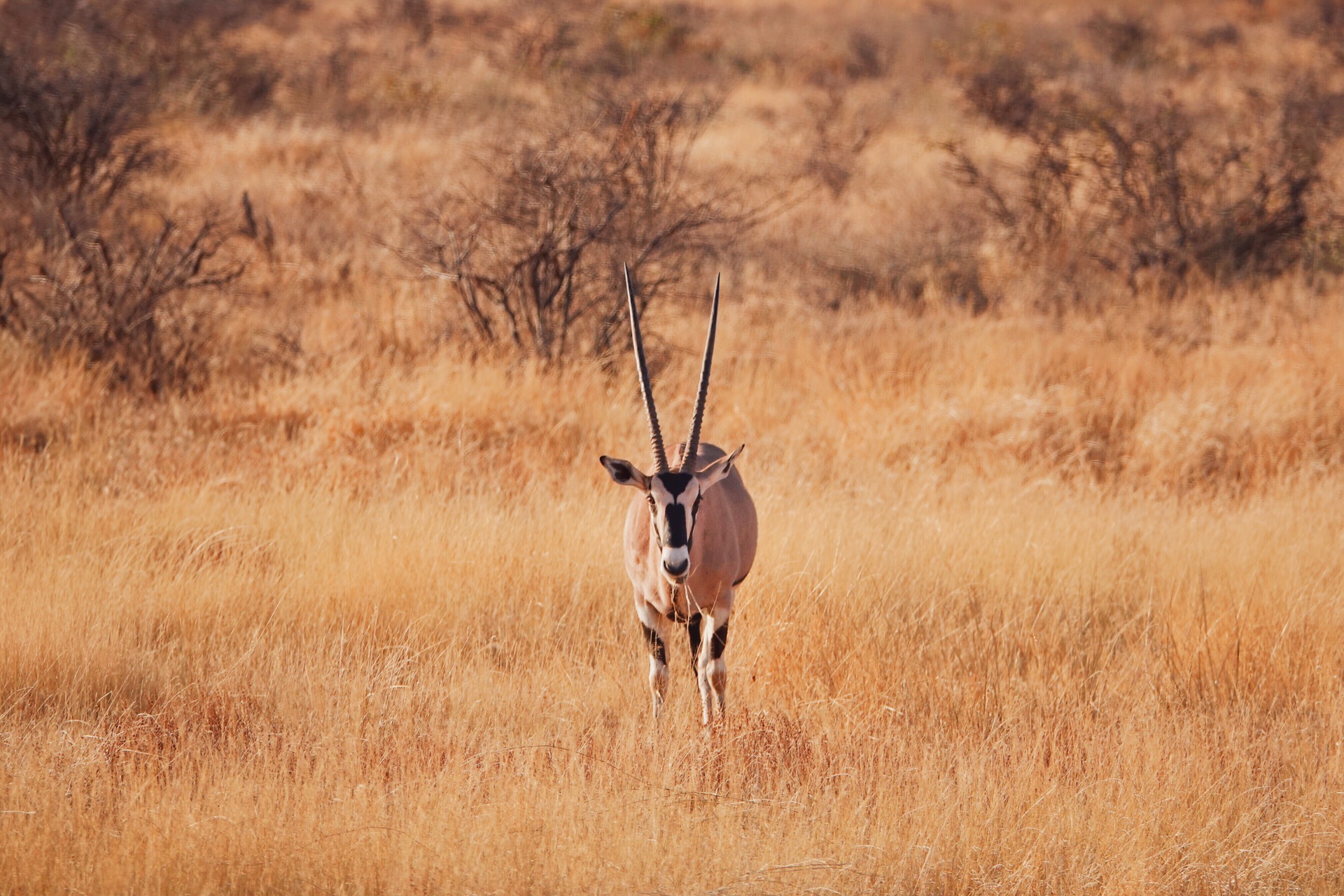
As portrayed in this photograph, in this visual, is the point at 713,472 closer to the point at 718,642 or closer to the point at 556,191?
the point at 718,642

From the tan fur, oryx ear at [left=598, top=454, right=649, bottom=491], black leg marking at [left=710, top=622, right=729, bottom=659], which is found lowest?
black leg marking at [left=710, top=622, right=729, bottom=659]

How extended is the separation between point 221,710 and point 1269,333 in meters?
9.49

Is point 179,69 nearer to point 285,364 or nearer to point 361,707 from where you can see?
point 285,364

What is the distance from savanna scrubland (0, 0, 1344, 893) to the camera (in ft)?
11.7

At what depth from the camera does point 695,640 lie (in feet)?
14.6

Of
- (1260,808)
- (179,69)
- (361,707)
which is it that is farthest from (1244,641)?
(179,69)

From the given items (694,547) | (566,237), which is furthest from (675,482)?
(566,237)

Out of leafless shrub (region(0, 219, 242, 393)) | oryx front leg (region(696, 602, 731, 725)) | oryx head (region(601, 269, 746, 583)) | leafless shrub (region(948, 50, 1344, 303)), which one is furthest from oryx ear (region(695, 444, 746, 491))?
leafless shrub (region(948, 50, 1344, 303))

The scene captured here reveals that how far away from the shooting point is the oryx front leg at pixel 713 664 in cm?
417

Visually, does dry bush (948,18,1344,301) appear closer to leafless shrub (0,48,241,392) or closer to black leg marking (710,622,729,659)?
leafless shrub (0,48,241,392)

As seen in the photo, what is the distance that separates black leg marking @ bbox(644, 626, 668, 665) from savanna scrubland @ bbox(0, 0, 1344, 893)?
306mm

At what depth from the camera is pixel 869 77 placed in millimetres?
25953

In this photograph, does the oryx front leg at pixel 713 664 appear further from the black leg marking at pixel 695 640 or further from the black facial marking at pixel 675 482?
the black facial marking at pixel 675 482

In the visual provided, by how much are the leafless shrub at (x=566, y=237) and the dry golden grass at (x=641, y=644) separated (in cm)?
78
